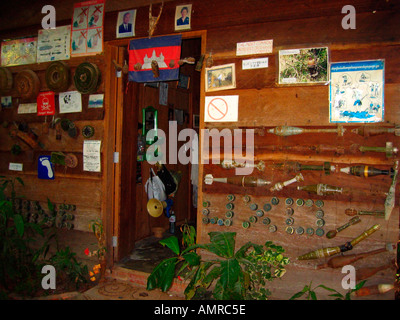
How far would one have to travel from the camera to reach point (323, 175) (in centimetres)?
338

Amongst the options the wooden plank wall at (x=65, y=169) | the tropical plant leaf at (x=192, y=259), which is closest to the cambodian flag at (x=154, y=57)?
the wooden plank wall at (x=65, y=169)

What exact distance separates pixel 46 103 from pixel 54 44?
90 centimetres

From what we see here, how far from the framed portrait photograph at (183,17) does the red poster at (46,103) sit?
2.29 metres

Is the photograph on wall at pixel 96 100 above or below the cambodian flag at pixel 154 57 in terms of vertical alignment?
below

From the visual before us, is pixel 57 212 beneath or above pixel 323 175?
beneath

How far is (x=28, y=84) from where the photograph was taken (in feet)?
16.2

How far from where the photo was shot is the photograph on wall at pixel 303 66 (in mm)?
3377

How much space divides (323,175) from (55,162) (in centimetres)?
375

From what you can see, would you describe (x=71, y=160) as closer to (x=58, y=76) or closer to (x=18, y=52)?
(x=58, y=76)

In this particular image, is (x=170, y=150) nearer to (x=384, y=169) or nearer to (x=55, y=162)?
(x=55, y=162)

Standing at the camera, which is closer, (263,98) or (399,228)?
(399,228)

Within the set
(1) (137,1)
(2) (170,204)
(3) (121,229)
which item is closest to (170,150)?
(2) (170,204)

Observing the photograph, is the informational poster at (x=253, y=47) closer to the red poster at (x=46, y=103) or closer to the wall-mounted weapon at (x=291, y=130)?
the wall-mounted weapon at (x=291, y=130)

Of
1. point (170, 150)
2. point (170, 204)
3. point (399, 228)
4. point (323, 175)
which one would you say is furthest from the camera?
point (170, 150)
